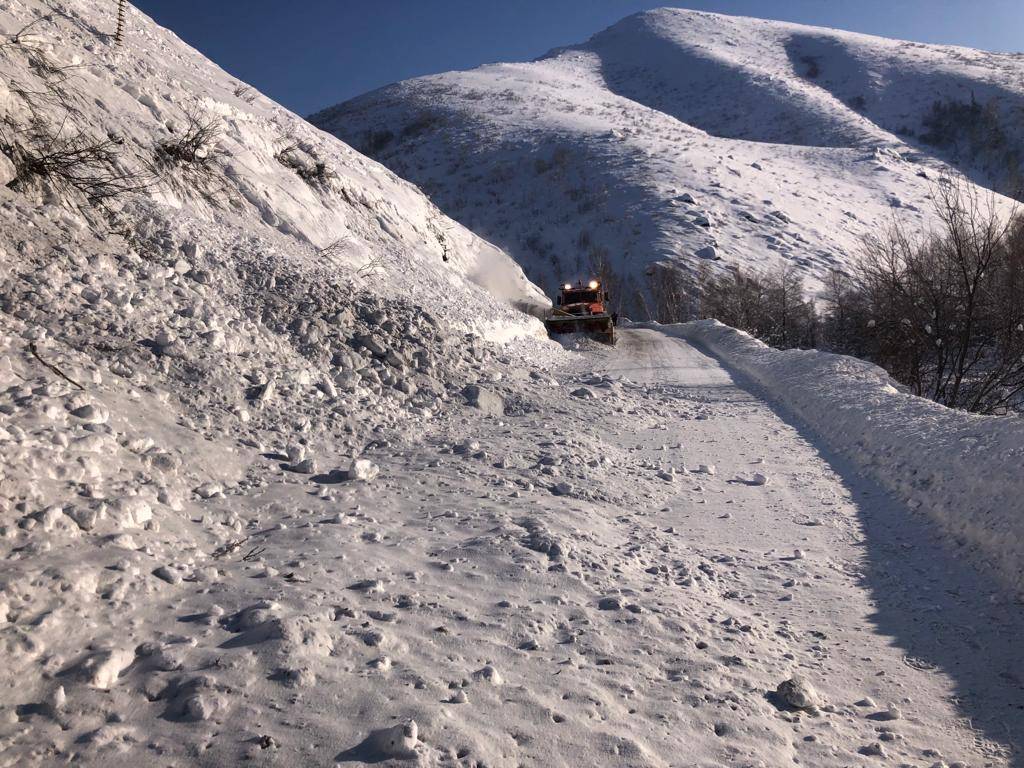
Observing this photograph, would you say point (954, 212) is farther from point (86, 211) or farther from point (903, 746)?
point (86, 211)

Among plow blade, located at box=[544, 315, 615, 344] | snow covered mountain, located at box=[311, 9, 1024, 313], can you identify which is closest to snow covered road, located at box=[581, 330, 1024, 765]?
plow blade, located at box=[544, 315, 615, 344]

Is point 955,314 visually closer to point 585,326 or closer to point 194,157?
point 585,326

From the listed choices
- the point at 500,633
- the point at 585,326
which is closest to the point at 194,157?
the point at 500,633

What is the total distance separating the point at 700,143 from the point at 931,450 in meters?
77.3

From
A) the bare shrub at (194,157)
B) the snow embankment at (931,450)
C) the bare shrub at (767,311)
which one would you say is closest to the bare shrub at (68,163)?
the bare shrub at (194,157)

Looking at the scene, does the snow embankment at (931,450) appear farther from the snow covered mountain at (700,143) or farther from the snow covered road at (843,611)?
the snow covered mountain at (700,143)

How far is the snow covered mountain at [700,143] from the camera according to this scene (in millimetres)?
58156

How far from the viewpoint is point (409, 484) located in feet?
19.2

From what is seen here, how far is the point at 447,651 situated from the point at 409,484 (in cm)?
255

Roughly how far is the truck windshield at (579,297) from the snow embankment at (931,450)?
1073cm

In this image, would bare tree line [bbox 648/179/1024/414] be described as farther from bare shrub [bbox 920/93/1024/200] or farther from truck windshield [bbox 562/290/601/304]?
bare shrub [bbox 920/93/1024/200]

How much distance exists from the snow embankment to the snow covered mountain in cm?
3666

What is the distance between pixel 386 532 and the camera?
478 centimetres

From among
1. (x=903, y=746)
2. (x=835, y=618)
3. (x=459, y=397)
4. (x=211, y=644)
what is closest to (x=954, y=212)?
(x=459, y=397)
